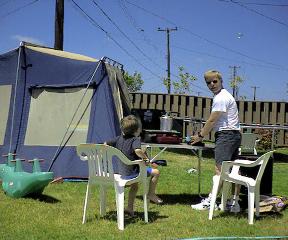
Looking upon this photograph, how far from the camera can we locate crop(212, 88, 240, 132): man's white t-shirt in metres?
5.49

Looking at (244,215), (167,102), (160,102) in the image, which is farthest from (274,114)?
(244,215)

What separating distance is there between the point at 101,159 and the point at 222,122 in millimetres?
1515

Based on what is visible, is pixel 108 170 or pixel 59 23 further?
pixel 59 23

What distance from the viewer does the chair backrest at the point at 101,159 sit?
4.88 m

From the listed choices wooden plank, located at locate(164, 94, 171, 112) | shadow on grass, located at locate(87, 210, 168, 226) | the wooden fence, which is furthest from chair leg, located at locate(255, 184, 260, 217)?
wooden plank, located at locate(164, 94, 171, 112)

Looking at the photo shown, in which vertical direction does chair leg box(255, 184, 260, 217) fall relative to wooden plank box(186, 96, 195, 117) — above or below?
below

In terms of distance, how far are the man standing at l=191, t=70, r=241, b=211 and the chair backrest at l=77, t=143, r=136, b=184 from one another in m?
1.24

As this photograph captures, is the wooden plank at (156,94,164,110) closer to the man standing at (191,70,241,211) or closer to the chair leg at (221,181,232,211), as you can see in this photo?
the chair leg at (221,181,232,211)

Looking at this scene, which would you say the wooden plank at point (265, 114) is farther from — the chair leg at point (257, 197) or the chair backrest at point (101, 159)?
the chair backrest at point (101, 159)

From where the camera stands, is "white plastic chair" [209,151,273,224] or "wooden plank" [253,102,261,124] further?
"wooden plank" [253,102,261,124]

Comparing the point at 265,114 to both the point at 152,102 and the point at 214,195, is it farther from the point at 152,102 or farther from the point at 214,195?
the point at 214,195

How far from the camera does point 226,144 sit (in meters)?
5.54

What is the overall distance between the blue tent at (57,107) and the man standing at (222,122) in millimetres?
2823

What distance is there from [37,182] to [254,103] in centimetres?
1096
